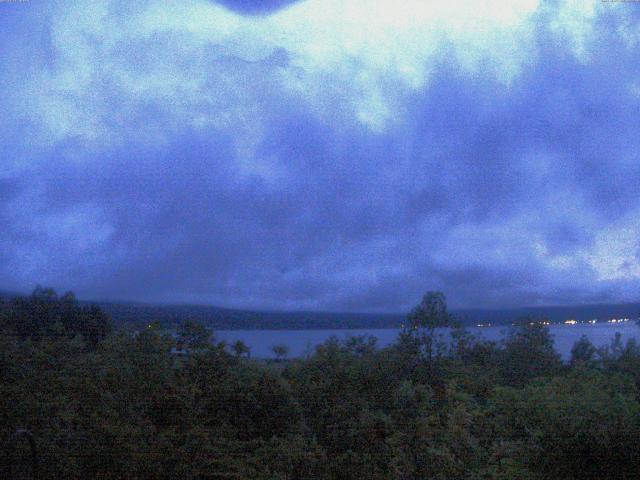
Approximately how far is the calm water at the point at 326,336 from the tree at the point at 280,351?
0.12 feet

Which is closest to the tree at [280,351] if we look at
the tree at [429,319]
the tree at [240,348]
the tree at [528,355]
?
the tree at [240,348]

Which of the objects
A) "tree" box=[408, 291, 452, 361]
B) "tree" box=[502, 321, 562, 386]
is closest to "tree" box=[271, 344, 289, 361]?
"tree" box=[408, 291, 452, 361]

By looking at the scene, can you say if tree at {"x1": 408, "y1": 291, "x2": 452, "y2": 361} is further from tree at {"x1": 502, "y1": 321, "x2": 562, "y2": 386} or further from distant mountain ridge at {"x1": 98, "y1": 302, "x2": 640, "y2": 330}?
tree at {"x1": 502, "y1": 321, "x2": 562, "y2": 386}

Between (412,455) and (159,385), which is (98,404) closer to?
(159,385)

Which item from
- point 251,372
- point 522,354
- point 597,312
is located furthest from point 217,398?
point 597,312

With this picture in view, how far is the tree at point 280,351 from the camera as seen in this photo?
6.53 m

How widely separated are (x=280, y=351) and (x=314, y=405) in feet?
2.31

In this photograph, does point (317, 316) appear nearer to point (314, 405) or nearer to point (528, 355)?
point (314, 405)

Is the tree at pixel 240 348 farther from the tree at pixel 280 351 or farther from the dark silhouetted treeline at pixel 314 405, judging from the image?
the tree at pixel 280 351

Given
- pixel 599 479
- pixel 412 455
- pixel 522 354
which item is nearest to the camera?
pixel 599 479

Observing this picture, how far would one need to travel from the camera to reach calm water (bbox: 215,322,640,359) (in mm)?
6410

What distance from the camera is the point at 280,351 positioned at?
258 inches

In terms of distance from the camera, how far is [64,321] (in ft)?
23.4

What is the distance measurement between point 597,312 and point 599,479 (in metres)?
2.47
